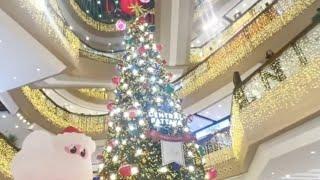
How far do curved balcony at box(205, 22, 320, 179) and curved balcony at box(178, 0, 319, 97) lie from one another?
7.89 ft

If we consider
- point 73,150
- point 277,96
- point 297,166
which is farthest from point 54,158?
point 297,166

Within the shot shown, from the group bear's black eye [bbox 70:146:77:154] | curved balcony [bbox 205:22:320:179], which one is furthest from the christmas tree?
bear's black eye [bbox 70:146:77:154]

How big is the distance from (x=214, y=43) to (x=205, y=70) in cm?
336

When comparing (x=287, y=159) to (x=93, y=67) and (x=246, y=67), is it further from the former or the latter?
(x=93, y=67)

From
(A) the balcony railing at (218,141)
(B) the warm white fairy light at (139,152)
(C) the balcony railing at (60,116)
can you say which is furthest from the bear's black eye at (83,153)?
(C) the balcony railing at (60,116)

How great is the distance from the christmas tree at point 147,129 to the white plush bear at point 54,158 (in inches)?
76.3

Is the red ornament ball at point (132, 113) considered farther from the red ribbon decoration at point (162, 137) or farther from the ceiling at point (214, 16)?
the ceiling at point (214, 16)

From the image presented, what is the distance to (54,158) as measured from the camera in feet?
12.0

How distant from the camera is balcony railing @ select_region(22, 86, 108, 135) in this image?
42.5 ft

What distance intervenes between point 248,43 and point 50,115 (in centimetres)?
686

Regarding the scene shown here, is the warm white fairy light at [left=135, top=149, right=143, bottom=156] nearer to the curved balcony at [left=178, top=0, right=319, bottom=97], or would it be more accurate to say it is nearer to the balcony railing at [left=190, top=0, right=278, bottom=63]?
the curved balcony at [left=178, top=0, right=319, bottom=97]

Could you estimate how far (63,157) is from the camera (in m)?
3.71

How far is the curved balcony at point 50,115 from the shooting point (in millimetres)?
12383

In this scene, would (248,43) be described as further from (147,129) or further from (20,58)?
(20,58)
